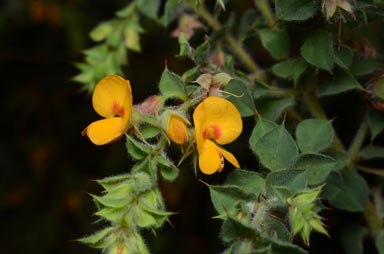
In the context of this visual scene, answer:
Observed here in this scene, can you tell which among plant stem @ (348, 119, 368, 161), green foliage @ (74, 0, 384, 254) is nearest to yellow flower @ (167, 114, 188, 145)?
green foliage @ (74, 0, 384, 254)

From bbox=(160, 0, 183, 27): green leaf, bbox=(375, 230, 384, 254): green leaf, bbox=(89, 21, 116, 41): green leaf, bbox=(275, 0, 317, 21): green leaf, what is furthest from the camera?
bbox=(89, 21, 116, 41): green leaf

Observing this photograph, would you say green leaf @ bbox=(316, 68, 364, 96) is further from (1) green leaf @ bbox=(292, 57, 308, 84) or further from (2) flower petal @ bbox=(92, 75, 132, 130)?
(2) flower petal @ bbox=(92, 75, 132, 130)

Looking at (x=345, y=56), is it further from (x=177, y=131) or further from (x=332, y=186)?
(x=177, y=131)

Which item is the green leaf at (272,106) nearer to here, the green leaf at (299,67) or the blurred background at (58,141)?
the green leaf at (299,67)

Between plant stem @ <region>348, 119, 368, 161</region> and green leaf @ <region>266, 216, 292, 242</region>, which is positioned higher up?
green leaf @ <region>266, 216, 292, 242</region>

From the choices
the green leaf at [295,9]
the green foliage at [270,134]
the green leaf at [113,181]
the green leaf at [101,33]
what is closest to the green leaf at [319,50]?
the green foliage at [270,134]

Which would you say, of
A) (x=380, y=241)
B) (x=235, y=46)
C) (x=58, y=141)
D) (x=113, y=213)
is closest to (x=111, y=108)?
(x=113, y=213)

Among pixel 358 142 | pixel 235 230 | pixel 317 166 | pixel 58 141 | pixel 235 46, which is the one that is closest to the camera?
pixel 235 230
